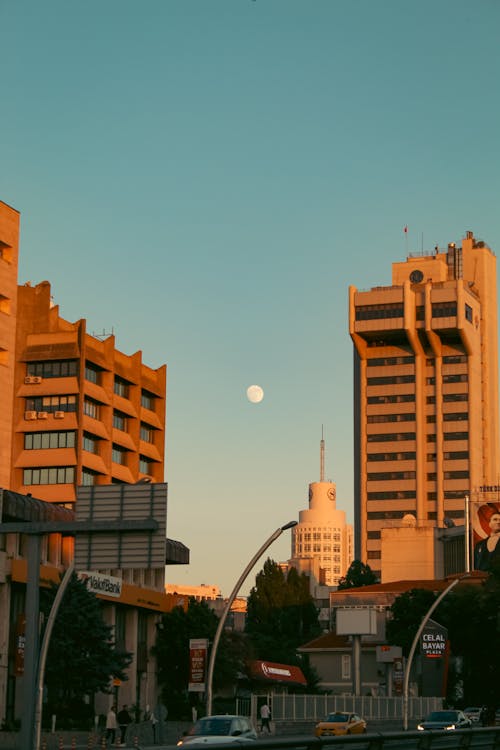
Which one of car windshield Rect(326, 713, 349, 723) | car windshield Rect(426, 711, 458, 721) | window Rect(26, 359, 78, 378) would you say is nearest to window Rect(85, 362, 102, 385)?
window Rect(26, 359, 78, 378)

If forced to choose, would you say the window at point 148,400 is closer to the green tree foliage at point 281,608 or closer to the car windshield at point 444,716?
the green tree foliage at point 281,608

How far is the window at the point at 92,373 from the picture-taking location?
117875 millimetres

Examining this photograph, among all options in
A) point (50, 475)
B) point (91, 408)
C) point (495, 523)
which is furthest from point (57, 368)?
point (495, 523)

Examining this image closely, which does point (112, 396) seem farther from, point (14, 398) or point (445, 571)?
point (445, 571)

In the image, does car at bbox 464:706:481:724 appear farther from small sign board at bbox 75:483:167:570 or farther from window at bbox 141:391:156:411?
window at bbox 141:391:156:411

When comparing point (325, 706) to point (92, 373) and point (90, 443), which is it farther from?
point (92, 373)

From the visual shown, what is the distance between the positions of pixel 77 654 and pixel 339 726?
16.0 m

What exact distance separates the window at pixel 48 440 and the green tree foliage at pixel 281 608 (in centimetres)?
5055

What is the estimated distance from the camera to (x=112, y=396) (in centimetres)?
12062

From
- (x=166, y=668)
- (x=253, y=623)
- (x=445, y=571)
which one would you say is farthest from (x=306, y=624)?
(x=166, y=668)

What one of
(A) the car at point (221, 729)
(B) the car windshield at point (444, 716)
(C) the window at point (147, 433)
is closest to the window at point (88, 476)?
(C) the window at point (147, 433)

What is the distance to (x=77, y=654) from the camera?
64.7 metres

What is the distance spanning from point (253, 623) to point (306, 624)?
23.0ft

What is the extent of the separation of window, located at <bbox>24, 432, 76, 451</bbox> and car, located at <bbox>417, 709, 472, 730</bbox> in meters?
65.6
